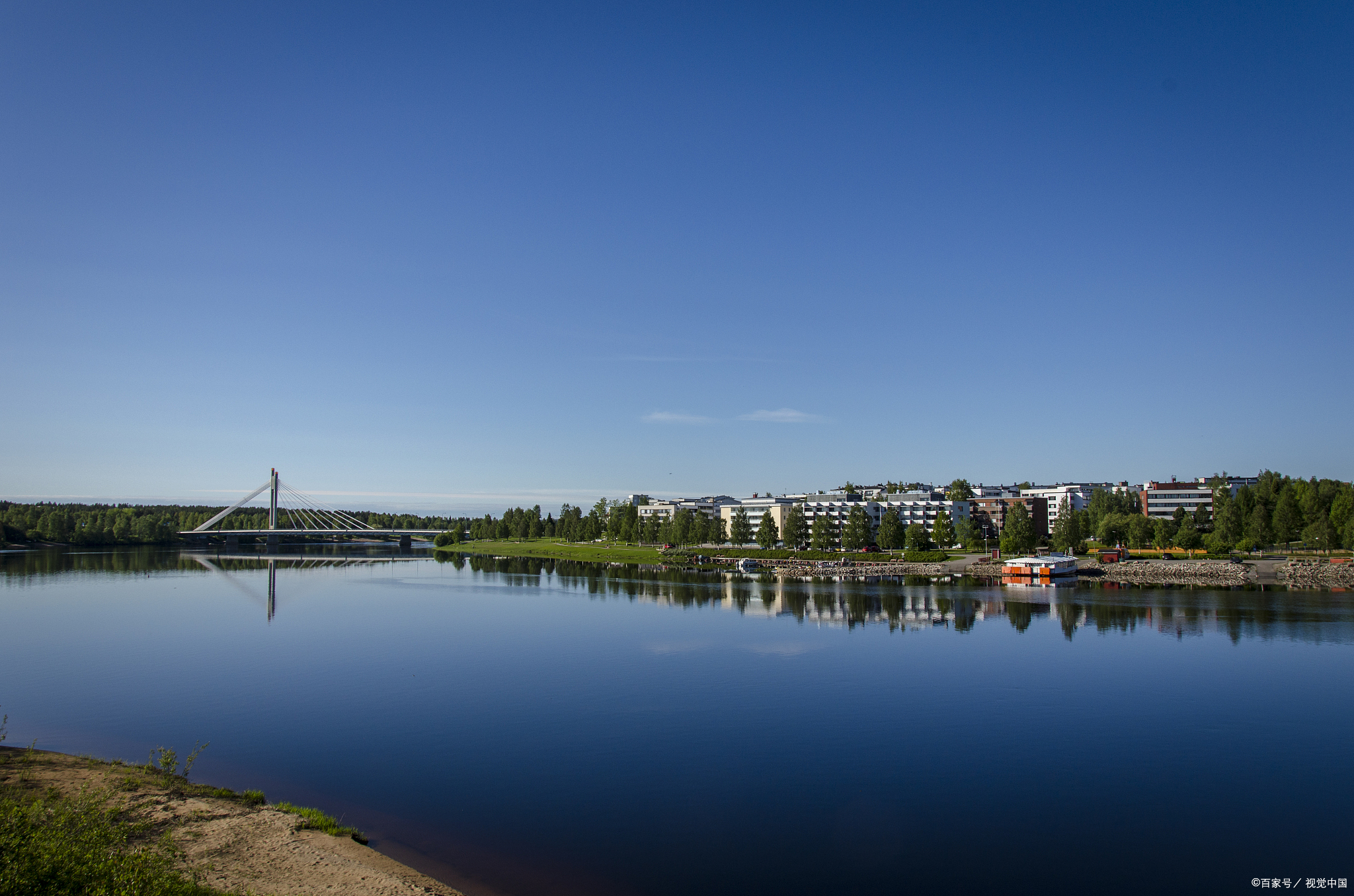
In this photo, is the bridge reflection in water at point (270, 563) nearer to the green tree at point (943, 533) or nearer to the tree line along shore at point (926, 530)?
the tree line along shore at point (926, 530)

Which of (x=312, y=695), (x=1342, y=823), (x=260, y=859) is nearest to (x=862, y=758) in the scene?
(x=1342, y=823)

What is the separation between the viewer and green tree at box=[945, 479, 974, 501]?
440 feet

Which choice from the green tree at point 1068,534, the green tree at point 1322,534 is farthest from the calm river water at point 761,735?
the green tree at point 1068,534

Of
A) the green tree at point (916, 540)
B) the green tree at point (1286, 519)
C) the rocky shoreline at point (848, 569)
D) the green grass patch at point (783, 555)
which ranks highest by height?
the green tree at point (1286, 519)

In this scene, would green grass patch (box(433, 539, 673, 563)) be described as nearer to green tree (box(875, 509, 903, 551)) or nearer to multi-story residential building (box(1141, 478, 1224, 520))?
green tree (box(875, 509, 903, 551))

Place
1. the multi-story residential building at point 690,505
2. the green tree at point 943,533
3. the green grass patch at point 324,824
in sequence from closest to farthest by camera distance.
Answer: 1. the green grass patch at point 324,824
2. the green tree at point 943,533
3. the multi-story residential building at point 690,505

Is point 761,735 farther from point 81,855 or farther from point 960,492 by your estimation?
point 960,492

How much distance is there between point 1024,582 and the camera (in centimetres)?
6531

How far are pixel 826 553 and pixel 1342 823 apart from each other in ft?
246

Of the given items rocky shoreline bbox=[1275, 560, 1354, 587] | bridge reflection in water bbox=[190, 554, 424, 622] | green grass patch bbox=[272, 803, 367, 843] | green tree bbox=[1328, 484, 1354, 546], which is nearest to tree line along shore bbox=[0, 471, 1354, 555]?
green tree bbox=[1328, 484, 1354, 546]

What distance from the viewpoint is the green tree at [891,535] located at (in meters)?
89.9

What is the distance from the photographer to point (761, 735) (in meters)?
21.0

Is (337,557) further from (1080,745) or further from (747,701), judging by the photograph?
(1080,745)

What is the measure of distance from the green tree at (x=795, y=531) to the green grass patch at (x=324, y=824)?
8420 cm
